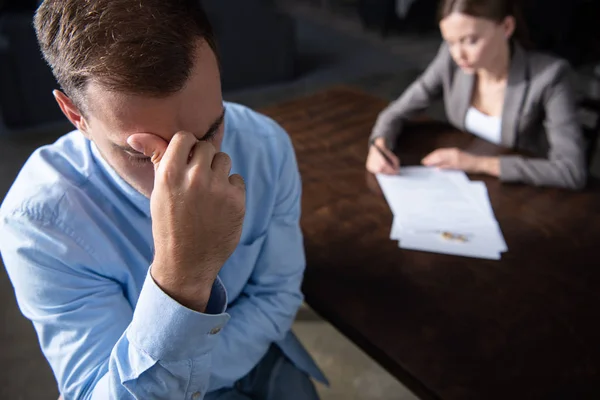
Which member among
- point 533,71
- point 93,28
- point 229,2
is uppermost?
point 93,28

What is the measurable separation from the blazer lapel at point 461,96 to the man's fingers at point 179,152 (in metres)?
1.37

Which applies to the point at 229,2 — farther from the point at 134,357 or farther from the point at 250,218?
the point at 134,357

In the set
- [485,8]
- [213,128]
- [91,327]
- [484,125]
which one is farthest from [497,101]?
[91,327]

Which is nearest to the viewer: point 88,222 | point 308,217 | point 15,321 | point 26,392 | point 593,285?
point 88,222

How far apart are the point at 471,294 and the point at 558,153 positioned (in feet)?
2.29

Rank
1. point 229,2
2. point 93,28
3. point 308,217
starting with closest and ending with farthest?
point 93,28 < point 308,217 < point 229,2

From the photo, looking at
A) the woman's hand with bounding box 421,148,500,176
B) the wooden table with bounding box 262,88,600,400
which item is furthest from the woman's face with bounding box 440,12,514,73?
the wooden table with bounding box 262,88,600,400

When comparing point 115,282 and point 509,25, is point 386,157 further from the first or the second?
point 115,282

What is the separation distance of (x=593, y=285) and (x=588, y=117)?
2.91 meters

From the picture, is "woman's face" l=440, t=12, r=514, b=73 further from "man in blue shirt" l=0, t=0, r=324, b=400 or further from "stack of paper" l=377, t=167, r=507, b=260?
"man in blue shirt" l=0, t=0, r=324, b=400

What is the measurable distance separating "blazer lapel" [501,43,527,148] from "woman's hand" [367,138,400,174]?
0.45 m

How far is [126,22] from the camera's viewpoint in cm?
75

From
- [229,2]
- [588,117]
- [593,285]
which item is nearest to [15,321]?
[593,285]

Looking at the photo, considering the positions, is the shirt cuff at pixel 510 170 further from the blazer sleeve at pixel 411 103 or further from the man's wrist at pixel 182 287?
the man's wrist at pixel 182 287
